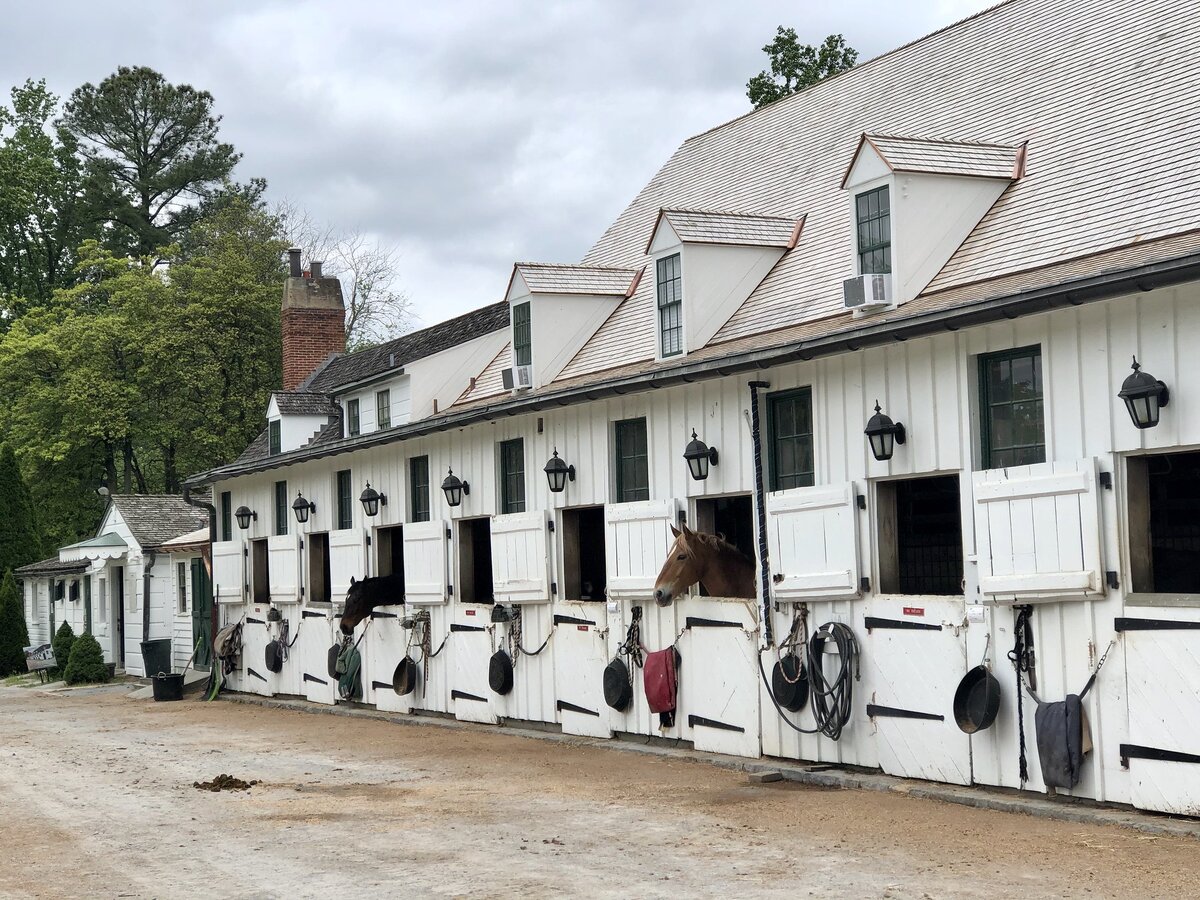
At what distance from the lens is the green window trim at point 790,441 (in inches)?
516

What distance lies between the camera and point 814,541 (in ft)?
41.9

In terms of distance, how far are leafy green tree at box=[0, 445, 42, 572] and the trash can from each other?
1314cm

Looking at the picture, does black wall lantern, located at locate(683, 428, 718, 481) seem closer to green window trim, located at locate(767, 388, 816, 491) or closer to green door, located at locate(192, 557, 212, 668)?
green window trim, located at locate(767, 388, 816, 491)

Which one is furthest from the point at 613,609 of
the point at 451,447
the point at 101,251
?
the point at 101,251

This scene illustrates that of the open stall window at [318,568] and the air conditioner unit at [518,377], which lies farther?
the open stall window at [318,568]

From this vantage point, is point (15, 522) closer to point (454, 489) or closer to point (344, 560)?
point (344, 560)

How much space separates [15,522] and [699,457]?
33.7 m

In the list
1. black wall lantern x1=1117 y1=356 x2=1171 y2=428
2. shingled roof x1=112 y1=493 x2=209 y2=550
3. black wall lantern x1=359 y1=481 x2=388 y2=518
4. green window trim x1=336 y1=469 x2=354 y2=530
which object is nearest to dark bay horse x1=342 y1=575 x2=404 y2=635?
black wall lantern x1=359 y1=481 x2=388 y2=518

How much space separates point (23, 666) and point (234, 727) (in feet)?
66.1

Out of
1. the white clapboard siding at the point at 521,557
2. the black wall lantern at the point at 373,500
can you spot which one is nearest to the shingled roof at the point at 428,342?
the black wall lantern at the point at 373,500

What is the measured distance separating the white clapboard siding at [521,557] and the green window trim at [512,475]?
0.60ft

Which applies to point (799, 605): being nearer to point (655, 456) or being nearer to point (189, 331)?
point (655, 456)

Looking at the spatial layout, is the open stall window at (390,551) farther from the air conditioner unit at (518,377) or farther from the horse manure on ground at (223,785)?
the horse manure on ground at (223,785)

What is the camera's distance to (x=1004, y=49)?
1675 cm
